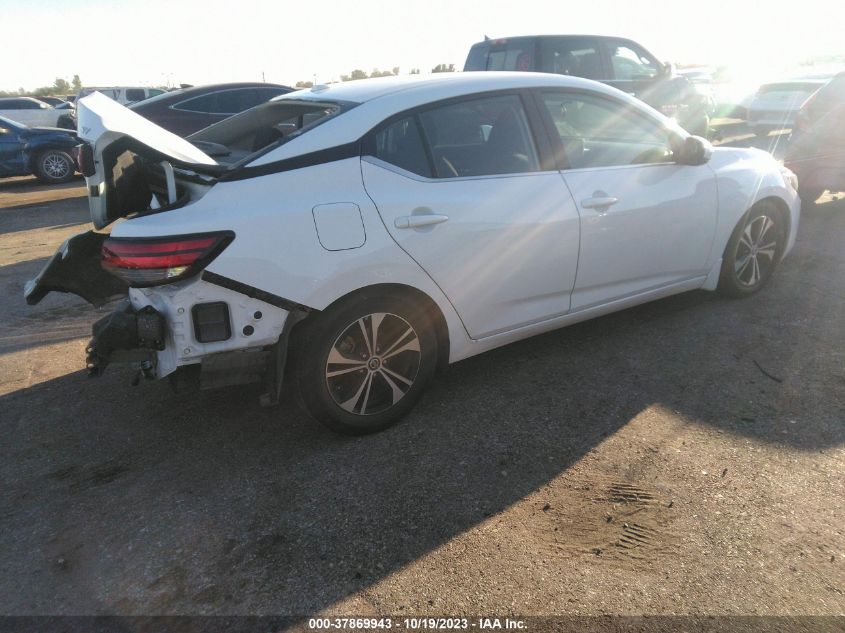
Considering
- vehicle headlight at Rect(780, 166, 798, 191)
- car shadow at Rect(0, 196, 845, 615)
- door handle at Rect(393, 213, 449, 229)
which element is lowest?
car shadow at Rect(0, 196, 845, 615)

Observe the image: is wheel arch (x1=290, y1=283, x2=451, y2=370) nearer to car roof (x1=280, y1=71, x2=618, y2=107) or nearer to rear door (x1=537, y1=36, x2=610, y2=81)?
car roof (x1=280, y1=71, x2=618, y2=107)

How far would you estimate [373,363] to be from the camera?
11.0ft

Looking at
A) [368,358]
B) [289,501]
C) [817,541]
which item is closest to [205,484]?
[289,501]

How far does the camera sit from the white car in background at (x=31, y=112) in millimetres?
19984

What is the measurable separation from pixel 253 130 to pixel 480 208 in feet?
6.05

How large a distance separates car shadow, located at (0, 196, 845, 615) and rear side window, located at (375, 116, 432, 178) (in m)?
1.31

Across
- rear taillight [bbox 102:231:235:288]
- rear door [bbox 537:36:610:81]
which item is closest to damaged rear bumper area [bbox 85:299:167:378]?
rear taillight [bbox 102:231:235:288]

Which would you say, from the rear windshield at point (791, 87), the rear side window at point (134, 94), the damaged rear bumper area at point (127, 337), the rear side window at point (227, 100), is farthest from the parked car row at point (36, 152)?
the rear windshield at point (791, 87)

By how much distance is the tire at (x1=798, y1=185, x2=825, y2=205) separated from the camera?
7.86 meters

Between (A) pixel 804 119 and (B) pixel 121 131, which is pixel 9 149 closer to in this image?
(B) pixel 121 131

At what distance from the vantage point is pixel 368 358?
3.33m

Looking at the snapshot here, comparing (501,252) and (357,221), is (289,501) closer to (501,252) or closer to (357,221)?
(357,221)

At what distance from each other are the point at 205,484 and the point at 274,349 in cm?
70

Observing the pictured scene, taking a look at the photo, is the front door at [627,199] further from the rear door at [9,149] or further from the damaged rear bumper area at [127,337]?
the rear door at [9,149]
